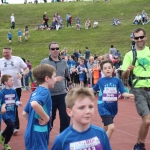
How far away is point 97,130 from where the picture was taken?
347cm

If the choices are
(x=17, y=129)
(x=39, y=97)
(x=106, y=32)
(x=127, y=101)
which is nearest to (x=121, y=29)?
(x=106, y=32)

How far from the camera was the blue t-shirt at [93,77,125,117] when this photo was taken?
6.78 meters

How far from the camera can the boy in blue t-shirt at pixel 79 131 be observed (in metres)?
3.35

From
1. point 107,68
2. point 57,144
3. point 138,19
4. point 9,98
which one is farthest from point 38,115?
point 138,19

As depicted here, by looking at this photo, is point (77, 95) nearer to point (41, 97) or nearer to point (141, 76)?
point (41, 97)

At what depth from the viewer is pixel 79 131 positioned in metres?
3.40

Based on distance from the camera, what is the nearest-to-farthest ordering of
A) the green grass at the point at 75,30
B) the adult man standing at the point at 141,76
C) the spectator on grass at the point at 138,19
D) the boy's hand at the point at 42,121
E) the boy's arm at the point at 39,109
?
the boy's arm at the point at 39,109, the boy's hand at the point at 42,121, the adult man standing at the point at 141,76, the green grass at the point at 75,30, the spectator on grass at the point at 138,19

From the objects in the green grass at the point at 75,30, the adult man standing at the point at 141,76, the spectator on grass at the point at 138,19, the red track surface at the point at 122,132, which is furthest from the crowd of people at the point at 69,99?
the spectator on grass at the point at 138,19

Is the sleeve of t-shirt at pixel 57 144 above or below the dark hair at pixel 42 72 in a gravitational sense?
below

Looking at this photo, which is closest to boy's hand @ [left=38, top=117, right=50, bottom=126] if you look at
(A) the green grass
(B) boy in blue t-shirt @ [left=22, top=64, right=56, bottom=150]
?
(B) boy in blue t-shirt @ [left=22, top=64, right=56, bottom=150]

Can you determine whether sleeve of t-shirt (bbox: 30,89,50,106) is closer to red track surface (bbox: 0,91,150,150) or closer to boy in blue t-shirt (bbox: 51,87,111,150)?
boy in blue t-shirt (bbox: 51,87,111,150)

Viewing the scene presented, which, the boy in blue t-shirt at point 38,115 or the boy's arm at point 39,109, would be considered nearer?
the boy's arm at point 39,109

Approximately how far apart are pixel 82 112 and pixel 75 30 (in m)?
37.6

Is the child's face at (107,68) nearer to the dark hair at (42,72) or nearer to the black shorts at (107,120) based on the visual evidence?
the black shorts at (107,120)
